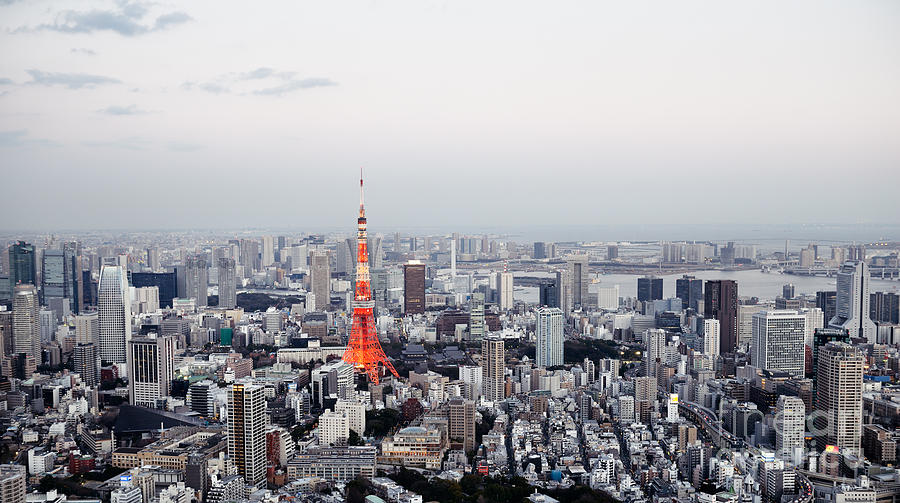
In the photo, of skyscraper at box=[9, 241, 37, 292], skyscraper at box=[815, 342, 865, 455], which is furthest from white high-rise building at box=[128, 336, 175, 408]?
skyscraper at box=[815, 342, 865, 455]

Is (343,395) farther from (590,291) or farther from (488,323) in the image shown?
(590,291)

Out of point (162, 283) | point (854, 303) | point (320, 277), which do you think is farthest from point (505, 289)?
point (854, 303)

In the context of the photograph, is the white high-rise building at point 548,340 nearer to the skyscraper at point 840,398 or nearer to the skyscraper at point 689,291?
the skyscraper at point 689,291

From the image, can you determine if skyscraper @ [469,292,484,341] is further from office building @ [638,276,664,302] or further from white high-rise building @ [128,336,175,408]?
white high-rise building @ [128,336,175,408]

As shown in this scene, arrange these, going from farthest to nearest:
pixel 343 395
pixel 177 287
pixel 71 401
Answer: pixel 177 287
pixel 343 395
pixel 71 401

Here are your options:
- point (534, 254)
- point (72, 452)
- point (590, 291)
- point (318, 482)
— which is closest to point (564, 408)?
point (318, 482)

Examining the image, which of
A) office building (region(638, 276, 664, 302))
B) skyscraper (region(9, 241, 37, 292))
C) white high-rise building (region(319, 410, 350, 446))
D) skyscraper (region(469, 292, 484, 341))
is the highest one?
skyscraper (region(9, 241, 37, 292))
